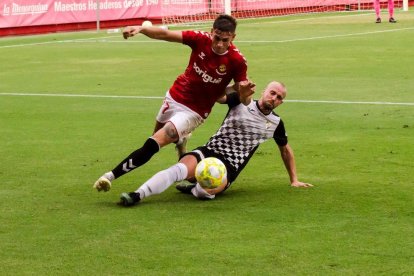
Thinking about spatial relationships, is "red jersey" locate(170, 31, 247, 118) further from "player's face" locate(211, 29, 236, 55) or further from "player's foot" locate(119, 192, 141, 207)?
"player's foot" locate(119, 192, 141, 207)

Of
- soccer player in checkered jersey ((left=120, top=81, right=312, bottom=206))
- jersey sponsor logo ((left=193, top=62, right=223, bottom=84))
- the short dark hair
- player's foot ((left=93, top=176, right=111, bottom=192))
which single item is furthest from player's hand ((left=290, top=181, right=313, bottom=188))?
player's foot ((left=93, top=176, right=111, bottom=192))

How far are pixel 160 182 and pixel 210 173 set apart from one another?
1.50ft

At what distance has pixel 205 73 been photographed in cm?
1054

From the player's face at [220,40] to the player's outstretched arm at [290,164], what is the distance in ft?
3.64

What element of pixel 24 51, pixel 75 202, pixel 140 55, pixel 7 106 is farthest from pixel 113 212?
pixel 24 51

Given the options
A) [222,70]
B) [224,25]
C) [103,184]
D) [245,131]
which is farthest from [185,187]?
[224,25]

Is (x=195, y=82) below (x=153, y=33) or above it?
below

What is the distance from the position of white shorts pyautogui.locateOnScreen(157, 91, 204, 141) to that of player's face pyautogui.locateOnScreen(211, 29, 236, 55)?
661 mm

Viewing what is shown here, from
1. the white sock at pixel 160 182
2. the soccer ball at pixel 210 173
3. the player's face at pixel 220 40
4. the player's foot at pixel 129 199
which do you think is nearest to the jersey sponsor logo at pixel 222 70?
the player's face at pixel 220 40

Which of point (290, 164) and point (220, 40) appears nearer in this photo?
point (220, 40)

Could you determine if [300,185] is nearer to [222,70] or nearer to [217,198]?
[217,198]

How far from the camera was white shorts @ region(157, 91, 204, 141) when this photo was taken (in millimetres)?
10461

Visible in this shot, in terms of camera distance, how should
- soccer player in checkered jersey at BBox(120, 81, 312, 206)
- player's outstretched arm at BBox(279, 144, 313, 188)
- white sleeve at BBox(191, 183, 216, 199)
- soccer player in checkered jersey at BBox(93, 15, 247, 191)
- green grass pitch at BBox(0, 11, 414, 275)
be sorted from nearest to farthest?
green grass pitch at BBox(0, 11, 414, 275) → white sleeve at BBox(191, 183, 216, 199) → soccer player in checkered jersey at BBox(93, 15, 247, 191) → soccer player in checkered jersey at BBox(120, 81, 312, 206) → player's outstretched arm at BBox(279, 144, 313, 188)

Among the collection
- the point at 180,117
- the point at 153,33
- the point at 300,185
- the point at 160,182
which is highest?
the point at 153,33
